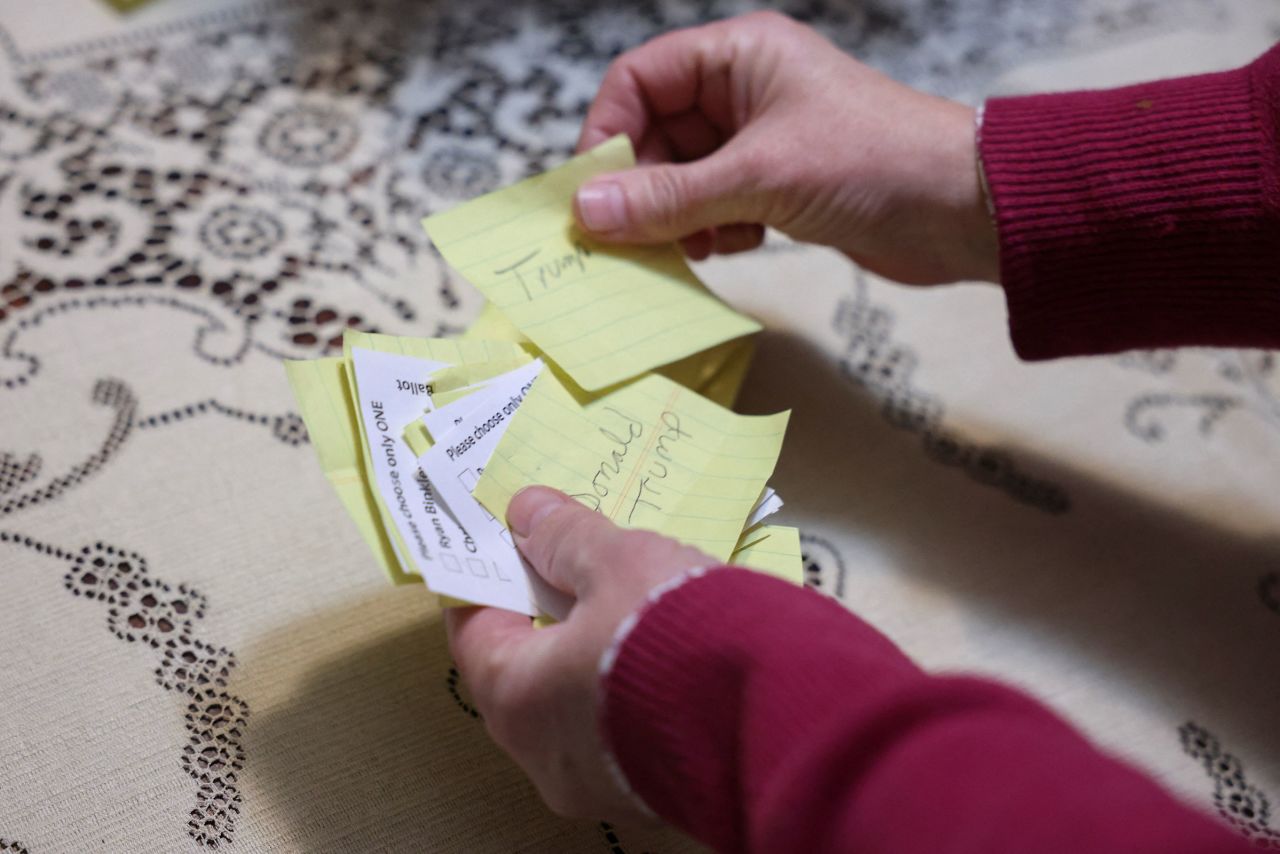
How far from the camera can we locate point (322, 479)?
544 mm

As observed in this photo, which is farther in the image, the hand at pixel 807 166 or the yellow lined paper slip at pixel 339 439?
the hand at pixel 807 166

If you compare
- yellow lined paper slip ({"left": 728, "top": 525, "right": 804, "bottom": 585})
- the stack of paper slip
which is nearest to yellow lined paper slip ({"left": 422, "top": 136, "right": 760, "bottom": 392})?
the stack of paper slip

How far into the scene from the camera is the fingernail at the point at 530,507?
0.43 metres

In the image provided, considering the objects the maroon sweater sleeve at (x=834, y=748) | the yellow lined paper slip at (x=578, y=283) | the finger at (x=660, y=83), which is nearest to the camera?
the maroon sweater sleeve at (x=834, y=748)

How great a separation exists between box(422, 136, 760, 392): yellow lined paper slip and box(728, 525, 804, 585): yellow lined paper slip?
110mm

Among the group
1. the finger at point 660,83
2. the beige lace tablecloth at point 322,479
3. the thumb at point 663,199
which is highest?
the finger at point 660,83

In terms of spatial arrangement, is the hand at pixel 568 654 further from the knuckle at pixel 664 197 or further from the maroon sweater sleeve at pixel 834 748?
the knuckle at pixel 664 197

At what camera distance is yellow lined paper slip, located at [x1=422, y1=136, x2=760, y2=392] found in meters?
0.52

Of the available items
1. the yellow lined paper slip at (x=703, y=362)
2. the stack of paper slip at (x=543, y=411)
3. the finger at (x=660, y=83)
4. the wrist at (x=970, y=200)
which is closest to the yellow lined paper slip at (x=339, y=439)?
the stack of paper slip at (x=543, y=411)

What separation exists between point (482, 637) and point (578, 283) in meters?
0.22

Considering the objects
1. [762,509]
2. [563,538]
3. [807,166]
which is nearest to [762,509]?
[762,509]

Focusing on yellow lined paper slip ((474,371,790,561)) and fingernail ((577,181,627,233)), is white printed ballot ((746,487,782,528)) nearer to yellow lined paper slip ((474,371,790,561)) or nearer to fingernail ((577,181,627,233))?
yellow lined paper slip ((474,371,790,561))

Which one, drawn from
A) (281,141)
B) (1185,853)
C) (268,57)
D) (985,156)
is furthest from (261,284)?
(1185,853)

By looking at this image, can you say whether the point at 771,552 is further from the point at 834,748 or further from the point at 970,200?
the point at 970,200
